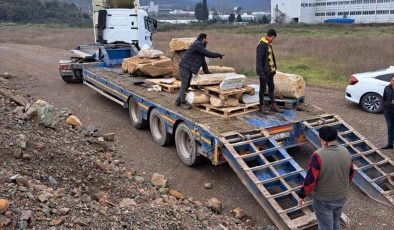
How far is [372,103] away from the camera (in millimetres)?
11242

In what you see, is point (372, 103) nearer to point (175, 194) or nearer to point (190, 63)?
point (190, 63)

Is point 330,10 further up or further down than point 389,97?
further up

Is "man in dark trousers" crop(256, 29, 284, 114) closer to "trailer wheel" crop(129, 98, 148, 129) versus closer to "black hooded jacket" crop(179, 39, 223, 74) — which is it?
"black hooded jacket" crop(179, 39, 223, 74)

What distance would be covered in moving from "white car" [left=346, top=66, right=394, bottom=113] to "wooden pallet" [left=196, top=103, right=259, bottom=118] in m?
4.76

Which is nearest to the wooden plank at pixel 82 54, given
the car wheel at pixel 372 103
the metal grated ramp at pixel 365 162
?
the car wheel at pixel 372 103

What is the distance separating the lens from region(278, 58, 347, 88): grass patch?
15873mm

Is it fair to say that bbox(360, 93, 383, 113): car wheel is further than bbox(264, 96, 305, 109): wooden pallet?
Yes

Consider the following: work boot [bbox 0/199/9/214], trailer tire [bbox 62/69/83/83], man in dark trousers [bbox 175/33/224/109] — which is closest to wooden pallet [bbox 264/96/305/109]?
man in dark trousers [bbox 175/33/224/109]

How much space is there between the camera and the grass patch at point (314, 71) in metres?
15.9

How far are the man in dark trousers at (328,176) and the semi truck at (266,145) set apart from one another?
865 mm

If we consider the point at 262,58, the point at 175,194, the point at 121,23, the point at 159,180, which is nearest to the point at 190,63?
the point at 262,58

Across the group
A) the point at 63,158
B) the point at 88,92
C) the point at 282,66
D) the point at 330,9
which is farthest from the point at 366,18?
the point at 63,158

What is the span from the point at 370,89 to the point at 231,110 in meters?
5.54

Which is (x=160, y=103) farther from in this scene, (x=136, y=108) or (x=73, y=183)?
(x=73, y=183)
